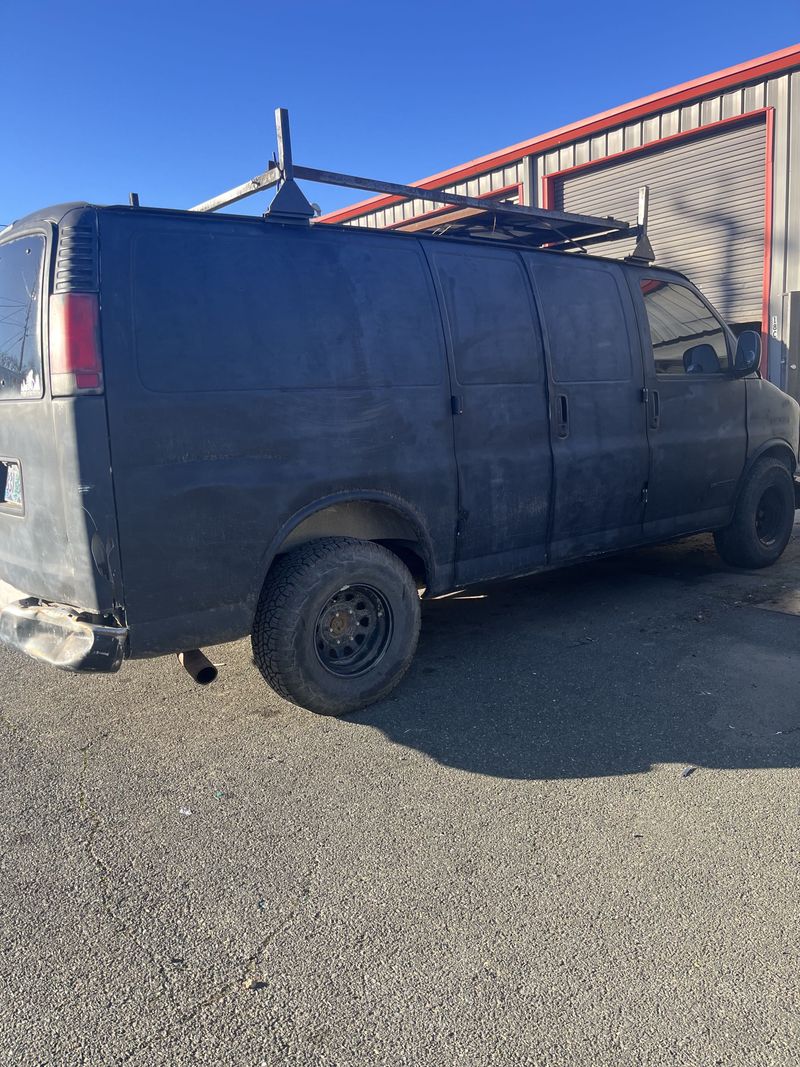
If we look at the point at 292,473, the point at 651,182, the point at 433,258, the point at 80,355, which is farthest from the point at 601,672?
the point at 651,182

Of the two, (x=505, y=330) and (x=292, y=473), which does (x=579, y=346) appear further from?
(x=292, y=473)

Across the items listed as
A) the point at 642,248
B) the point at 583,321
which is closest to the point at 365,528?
the point at 583,321

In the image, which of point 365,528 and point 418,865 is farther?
point 365,528

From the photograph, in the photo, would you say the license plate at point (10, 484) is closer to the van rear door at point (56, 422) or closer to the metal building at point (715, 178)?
the van rear door at point (56, 422)

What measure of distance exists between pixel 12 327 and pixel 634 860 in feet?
10.7

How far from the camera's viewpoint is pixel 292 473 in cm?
372

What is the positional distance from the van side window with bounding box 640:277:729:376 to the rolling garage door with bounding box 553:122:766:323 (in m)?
6.14

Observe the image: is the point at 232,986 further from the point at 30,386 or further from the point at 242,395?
the point at 30,386

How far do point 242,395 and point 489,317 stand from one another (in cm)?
162

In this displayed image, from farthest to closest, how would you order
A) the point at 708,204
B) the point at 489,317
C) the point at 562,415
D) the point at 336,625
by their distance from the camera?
the point at 708,204, the point at 562,415, the point at 489,317, the point at 336,625

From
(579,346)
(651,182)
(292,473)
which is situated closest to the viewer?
(292,473)

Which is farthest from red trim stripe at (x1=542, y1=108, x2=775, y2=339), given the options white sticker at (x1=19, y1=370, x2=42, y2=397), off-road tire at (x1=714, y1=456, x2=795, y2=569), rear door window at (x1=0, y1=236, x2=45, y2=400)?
white sticker at (x1=19, y1=370, x2=42, y2=397)

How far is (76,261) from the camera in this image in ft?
10.7

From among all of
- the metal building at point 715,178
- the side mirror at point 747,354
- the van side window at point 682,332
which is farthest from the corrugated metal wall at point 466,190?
the side mirror at point 747,354
